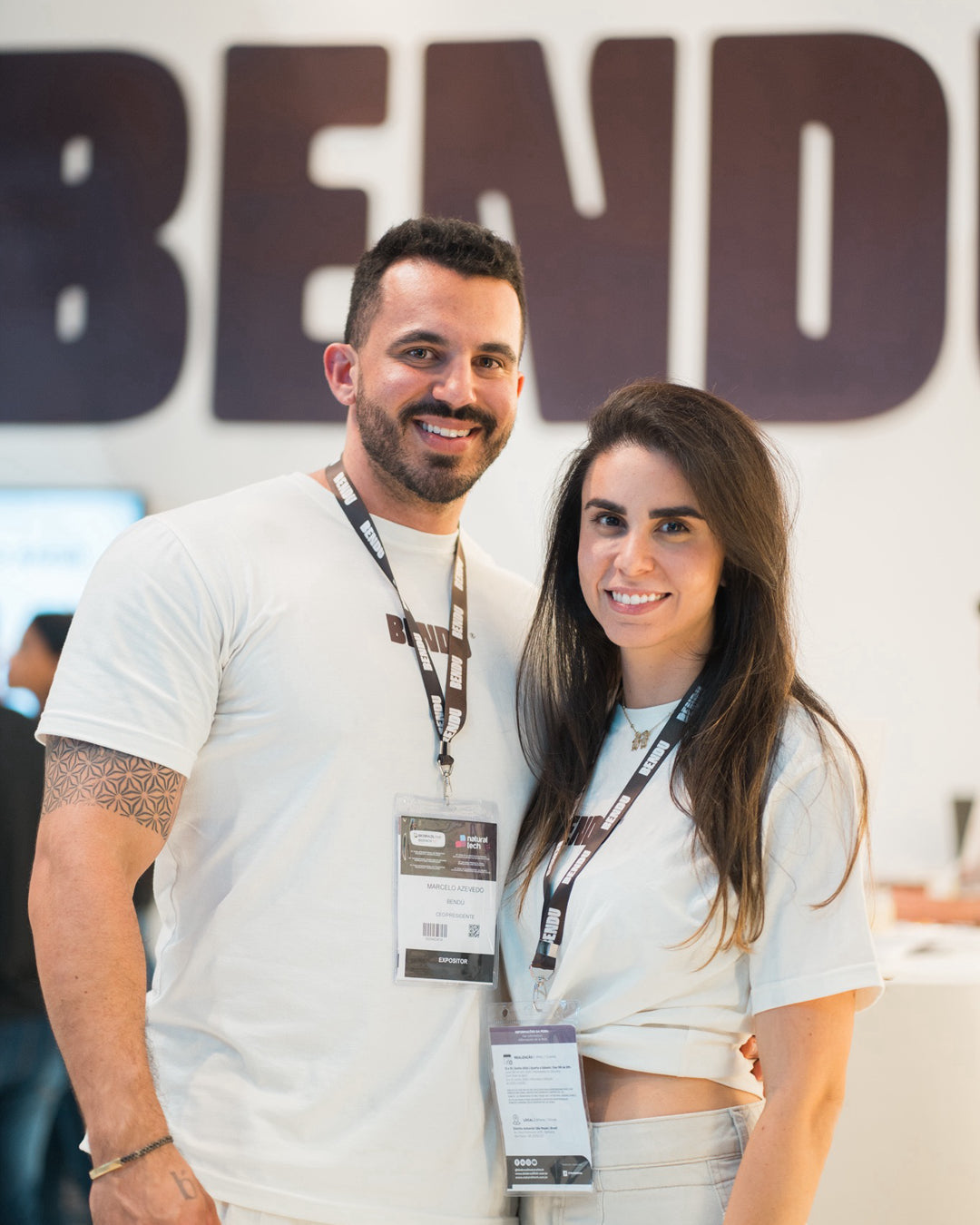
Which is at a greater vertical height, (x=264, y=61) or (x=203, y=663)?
(x=264, y=61)

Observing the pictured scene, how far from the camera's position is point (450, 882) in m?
1.78

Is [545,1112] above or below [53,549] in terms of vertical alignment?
below

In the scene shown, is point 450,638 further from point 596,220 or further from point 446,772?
point 596,220

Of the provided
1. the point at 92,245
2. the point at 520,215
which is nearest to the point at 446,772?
the point at 520,215

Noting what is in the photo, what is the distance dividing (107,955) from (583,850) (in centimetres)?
65

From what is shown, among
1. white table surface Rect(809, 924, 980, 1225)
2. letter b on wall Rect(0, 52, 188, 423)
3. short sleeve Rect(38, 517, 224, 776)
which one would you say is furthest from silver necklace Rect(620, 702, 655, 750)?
letter b on wall Rect(0, 52, 188, 423)

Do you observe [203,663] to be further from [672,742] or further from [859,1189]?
[859,1189]

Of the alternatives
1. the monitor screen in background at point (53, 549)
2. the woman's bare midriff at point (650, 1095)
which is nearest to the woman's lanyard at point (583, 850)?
the woman's bare midriff at point (650, 1095)

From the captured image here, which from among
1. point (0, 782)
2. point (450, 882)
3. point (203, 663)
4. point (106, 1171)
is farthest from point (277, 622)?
point (0, 782)

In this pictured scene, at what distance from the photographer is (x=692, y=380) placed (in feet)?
14.1

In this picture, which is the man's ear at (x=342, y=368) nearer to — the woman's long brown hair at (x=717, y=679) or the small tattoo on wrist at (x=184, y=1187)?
the woman's long brown hair at (x=717, y=679)

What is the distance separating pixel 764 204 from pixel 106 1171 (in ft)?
12.2

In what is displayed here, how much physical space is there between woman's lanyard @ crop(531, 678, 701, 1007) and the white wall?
245cm

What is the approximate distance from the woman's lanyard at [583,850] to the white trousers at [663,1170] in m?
0.21
